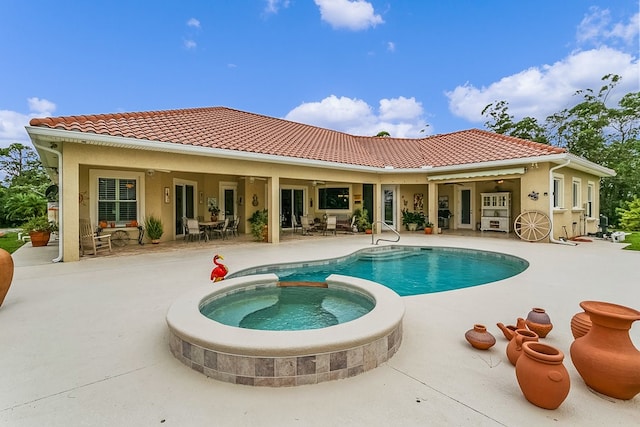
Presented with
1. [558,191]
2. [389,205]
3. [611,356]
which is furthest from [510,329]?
[389,205]

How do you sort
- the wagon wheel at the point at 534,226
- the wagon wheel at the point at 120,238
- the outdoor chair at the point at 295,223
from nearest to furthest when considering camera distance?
the wagon wheel at the point at 120,238
the wagon wheel at the point at 534,226
the outdoor chair at the point at 295,223

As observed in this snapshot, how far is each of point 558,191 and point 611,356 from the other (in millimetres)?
13315

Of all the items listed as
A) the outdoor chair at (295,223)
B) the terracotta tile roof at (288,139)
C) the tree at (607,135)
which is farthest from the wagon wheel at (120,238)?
the tree at (607,135)

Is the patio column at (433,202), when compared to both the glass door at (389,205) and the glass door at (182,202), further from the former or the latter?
the glass door at (182,202)

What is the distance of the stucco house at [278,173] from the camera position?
28.1 feet

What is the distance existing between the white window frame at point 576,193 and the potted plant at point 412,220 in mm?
6848

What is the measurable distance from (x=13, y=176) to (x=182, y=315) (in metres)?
37.1

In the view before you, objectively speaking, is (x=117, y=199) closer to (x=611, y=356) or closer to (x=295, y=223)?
(x=295, y=223)

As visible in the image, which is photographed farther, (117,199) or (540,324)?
(117,199)

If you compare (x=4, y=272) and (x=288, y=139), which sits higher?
(x=288, y=139)

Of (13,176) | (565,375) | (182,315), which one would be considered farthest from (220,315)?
(13,176)

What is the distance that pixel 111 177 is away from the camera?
1115cm

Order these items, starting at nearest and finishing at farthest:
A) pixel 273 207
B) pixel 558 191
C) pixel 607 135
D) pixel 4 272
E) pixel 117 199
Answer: pixel 4 272 < pixel 117 199 < pixel 273 207 < pixel 558 191 < pixel 607 135

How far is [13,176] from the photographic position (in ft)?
93.2
